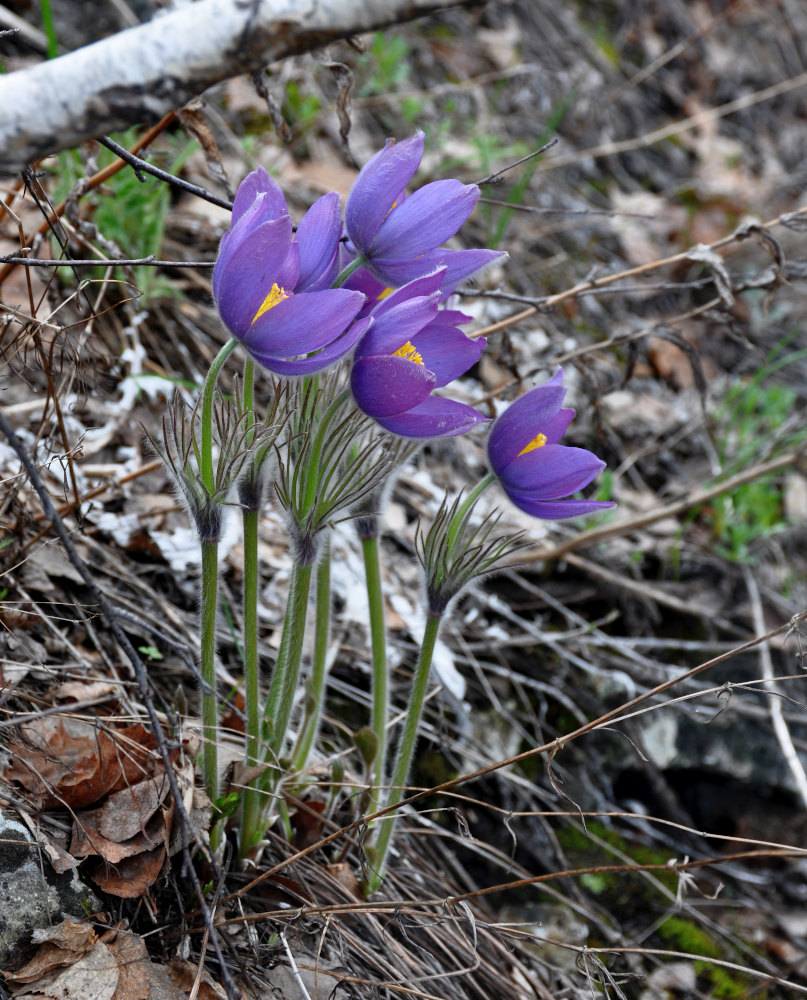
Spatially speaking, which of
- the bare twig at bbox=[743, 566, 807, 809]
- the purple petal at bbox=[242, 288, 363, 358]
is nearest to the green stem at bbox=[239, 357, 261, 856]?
the purple petal at bbox=[242, 288, 363, 358]

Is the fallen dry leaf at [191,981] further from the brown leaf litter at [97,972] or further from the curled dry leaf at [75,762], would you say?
the curled dry leaf at [75,762]

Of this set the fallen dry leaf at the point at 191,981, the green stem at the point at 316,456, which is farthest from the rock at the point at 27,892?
the green stem at the point at 316,456

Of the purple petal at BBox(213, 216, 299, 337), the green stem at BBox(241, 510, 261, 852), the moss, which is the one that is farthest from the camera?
the moss

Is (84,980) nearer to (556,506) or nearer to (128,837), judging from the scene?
(128,837)

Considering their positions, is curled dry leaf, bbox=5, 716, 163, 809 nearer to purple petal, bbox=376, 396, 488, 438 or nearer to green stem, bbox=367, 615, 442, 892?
green stem, bbox=367, 615, 442, 892

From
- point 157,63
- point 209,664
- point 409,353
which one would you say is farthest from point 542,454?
point 157,63

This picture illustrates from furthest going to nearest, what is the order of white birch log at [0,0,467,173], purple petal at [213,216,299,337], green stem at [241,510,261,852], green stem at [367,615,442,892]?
green stem at [367,615,442,892] < green stem at [241,510,261,852] < purple petal at [213,216,299,337] < white birch log at [0,0,467,173]
